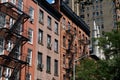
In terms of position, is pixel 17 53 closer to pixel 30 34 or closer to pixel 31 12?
pixel 30 34

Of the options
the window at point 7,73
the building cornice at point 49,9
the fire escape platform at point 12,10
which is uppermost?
the building cornice at point 49,9

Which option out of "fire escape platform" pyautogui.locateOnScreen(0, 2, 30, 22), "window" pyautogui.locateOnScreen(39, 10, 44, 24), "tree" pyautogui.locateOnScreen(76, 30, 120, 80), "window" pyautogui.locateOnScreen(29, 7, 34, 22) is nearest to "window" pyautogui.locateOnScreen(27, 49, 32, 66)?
"fire escape platform" pyautogui.locateOnScreen(0, 2, 30, 22)

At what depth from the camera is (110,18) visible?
5566 inches

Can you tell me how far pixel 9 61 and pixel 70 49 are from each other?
2050 centimetres

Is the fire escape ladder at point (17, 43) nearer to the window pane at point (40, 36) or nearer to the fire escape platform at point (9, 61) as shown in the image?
the fire escape platform at point (9, 61)

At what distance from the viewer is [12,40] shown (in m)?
37.2

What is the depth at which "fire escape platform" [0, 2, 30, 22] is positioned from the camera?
1433 inches

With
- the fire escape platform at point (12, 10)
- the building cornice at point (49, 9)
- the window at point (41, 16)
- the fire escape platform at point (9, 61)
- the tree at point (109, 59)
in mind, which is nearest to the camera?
the tree at point (109, 59)

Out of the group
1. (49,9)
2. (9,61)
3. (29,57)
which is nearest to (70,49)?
(49,9)

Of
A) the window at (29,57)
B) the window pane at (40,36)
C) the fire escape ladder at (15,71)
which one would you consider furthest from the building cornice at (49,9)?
the fire escape ladder at (15,71)

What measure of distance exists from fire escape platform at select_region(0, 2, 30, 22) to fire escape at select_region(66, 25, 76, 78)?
631 inches

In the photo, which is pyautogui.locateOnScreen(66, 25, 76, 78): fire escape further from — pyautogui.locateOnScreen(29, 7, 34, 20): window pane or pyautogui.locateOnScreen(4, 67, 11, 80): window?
pyautogui.locateOnScreen(4, 67, 11, 80): window

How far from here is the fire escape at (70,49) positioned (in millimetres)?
53800

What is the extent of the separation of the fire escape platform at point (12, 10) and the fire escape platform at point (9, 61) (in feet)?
16.4
